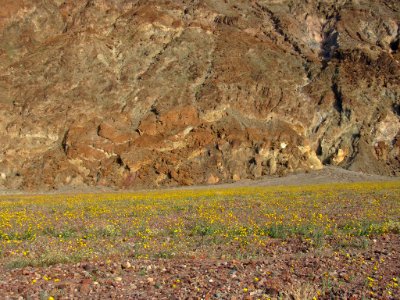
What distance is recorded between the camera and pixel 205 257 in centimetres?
905

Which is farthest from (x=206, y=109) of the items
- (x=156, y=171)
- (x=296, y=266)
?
(x=296, y=266)

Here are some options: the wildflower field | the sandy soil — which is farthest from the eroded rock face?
the wildflower field

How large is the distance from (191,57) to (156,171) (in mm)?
21451

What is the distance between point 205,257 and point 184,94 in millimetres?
53354

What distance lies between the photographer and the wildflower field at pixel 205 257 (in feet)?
21.0

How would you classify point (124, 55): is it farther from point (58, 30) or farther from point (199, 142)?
point (199, 142)

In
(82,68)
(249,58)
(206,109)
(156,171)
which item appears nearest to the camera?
(156,171)

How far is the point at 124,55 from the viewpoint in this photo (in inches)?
2643

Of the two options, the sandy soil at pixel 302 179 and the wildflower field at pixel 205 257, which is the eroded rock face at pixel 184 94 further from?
the wildflower field at pixel 205 257

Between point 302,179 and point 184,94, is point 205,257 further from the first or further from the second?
point 184,94

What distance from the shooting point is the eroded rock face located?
5491 cm

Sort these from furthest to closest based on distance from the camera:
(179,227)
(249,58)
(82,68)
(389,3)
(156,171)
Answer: (389,3)
(249,58)
(82,68)
(156,171)
(179,227)

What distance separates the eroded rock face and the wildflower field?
39763 mm

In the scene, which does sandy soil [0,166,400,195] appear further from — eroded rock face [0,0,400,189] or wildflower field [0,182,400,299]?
wildflower field [0,182,400,299]
